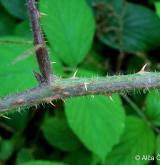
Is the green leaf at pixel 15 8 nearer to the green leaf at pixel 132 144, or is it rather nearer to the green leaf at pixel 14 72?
the green leaf at pixel 14 72

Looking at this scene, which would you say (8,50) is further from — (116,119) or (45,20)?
(116,119)

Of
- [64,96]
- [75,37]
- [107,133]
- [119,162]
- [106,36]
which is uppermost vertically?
[64,96]

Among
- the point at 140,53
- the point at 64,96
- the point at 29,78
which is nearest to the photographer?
the point at 64,96

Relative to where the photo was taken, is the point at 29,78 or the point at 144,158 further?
the point at 144,158

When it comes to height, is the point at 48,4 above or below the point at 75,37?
above

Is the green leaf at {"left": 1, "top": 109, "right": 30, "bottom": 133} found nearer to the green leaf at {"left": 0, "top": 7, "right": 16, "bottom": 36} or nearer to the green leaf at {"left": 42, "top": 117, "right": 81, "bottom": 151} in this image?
Result: the green leaf at {"left": 42, "top": 117, "right": 81, "bottom": 151}

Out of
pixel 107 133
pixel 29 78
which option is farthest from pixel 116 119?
pixel 29 78

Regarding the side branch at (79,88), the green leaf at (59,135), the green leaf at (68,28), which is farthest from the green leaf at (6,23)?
the side branch at (79,88)
